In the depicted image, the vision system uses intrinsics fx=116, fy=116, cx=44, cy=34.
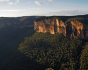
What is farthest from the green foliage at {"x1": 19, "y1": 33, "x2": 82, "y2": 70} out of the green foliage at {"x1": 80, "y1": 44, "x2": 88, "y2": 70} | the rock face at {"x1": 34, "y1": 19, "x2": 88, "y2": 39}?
the rock face at {"x1": 34, "y1": 19, "x2": 88, "y2": 39}

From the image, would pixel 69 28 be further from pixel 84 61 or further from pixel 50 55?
pixel 84 61

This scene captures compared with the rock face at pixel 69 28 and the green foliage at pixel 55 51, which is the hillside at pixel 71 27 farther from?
the green foliage at pixel 55 51

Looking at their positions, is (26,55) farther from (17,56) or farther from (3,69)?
(3,69)

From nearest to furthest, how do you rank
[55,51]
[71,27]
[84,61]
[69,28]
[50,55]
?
[84,61] < [50,55] < [55,51] < [71,27] < [69,28]

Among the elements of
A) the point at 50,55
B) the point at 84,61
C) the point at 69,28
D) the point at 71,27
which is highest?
the point at 71,27

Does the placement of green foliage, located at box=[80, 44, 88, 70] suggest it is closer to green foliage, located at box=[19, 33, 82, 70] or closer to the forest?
the forest

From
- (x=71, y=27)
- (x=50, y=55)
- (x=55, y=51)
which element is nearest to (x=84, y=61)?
(x=55, y=51)

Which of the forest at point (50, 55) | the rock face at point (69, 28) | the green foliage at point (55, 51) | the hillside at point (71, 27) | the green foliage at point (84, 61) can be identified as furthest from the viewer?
the rock face at point (69, 28)

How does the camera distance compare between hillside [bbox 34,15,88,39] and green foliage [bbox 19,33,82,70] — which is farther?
hillside [bbox 34,15,88,39]

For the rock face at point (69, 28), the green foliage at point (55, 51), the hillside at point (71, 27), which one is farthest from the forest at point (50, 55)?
the rock face at point (69, 28)
